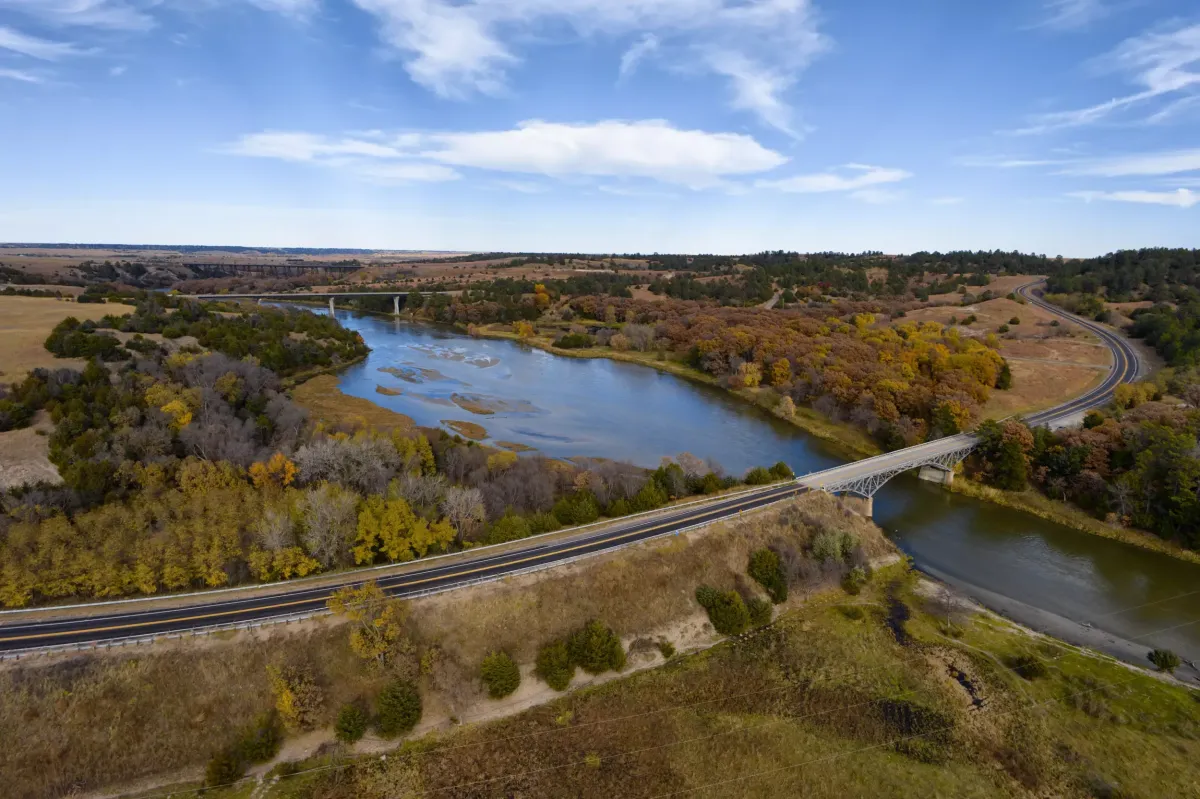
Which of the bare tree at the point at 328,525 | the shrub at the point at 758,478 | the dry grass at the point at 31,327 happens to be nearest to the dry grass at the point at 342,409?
the dry grass at the point at 31,327

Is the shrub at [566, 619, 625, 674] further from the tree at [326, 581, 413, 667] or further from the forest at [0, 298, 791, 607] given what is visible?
the forest at [0, 298, 791, 607]

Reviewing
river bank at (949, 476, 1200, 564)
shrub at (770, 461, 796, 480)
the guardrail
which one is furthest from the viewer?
shrub at (770, 461, 796, 480)

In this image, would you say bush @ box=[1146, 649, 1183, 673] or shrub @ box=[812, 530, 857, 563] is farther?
shrub @ box=[812, 530, 857, 563]

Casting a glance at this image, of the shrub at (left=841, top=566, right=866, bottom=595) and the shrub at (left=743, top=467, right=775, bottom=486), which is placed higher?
the shrub at (left=743, top=467, right=775, bottom=486)

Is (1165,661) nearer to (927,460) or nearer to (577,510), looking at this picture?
(927,460)

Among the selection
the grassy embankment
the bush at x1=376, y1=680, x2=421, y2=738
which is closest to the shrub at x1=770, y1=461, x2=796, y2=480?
the grassy embankment

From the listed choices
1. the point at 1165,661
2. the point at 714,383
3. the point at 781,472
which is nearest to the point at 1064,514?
the point at 1165,661

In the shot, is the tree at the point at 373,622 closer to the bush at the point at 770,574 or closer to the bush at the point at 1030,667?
the bush at the point at 770,574

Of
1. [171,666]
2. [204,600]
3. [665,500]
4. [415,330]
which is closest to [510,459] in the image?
[665,500]
